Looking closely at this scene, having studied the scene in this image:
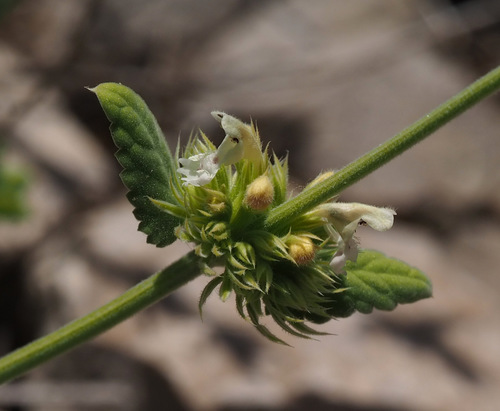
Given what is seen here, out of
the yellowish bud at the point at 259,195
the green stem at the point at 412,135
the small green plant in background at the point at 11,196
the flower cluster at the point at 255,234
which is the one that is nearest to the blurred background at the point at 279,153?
the small green plant in background at the point at 11,196

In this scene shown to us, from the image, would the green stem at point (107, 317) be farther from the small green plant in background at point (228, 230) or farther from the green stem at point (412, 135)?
the green stem at point (412, 135)

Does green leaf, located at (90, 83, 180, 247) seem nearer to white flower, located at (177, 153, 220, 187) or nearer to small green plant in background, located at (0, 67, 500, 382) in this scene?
small green plant in background, located at (0, 67, 500, 382)

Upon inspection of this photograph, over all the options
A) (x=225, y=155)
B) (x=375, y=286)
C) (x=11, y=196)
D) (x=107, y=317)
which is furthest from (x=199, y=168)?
(x=11, y=196)

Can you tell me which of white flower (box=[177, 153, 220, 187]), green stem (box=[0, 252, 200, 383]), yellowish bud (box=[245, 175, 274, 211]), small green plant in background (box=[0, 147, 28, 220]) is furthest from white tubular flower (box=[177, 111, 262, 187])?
small green plant in background (box=[0, 147, 28, 220])

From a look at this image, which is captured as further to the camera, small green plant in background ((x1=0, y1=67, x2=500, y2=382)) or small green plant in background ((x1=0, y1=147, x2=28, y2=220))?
small green plant in background ((x1=0, y1=147, x2=28, y2=220))

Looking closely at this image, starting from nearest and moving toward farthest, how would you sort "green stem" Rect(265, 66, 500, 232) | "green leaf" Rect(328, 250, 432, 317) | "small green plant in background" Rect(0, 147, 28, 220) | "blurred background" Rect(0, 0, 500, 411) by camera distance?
"green stem" Rect(265, 66, 500, 232)
"green leaf" Rect(328, 250, 432, 317)
"small green plant in background" Rect(0, 147, 28, 220)
"blurred background" Rect(0, 0, 500, 411)

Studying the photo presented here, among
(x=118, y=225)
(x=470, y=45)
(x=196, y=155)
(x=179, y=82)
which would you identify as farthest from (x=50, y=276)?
(x=470, y=45)

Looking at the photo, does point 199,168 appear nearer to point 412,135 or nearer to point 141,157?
point 141,157
